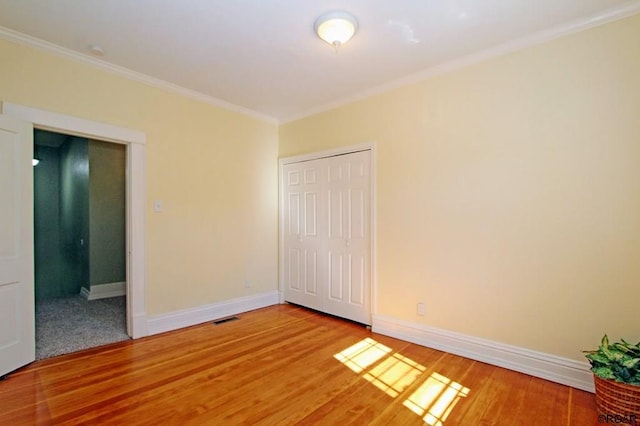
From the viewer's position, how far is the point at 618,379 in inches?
75.3

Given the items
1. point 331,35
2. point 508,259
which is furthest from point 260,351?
point 331,35

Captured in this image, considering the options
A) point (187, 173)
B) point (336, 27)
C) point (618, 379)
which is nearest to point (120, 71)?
point (187, 173)

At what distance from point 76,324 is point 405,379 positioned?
384 centimetres

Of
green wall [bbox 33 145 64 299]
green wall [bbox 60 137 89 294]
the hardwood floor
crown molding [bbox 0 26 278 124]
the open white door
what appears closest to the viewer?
the hardwood floor

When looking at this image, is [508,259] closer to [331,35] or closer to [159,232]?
[331,35]

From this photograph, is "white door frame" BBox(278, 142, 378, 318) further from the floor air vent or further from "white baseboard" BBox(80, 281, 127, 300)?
"white baseboard" BBox(80, 281, 127, 300)

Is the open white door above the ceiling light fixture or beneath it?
beneath

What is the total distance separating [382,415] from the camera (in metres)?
2.03

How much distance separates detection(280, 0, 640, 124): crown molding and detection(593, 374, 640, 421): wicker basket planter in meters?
2.50

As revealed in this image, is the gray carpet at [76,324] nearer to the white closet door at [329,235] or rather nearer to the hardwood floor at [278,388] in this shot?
the hardwood floor at [278,388]

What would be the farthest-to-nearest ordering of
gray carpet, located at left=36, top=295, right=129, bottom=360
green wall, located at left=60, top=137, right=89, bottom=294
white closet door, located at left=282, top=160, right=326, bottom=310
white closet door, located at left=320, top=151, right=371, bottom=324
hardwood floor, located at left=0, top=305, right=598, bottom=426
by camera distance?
1. green wall, located at left=60, top=137, right=89, bottom=294
2. white closet door, located at left=282, top=160, right=326, bottom=310
3. white closet door, located at left=320, top=151, right=371, bottom=324
4. gray carpet, located at left=36, top=295, right=129, bottom=360
5. hardwood floor, located at left=0, top=305, right=598, bottom=426

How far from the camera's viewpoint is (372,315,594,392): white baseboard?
2.37m

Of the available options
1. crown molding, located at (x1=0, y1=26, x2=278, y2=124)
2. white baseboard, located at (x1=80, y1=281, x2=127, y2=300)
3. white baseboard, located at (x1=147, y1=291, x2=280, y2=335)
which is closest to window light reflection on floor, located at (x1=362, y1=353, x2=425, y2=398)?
white baseboard, located at (x1=147, y1=291, x2=280, y2=335)

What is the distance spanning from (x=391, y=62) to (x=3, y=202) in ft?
11.6
